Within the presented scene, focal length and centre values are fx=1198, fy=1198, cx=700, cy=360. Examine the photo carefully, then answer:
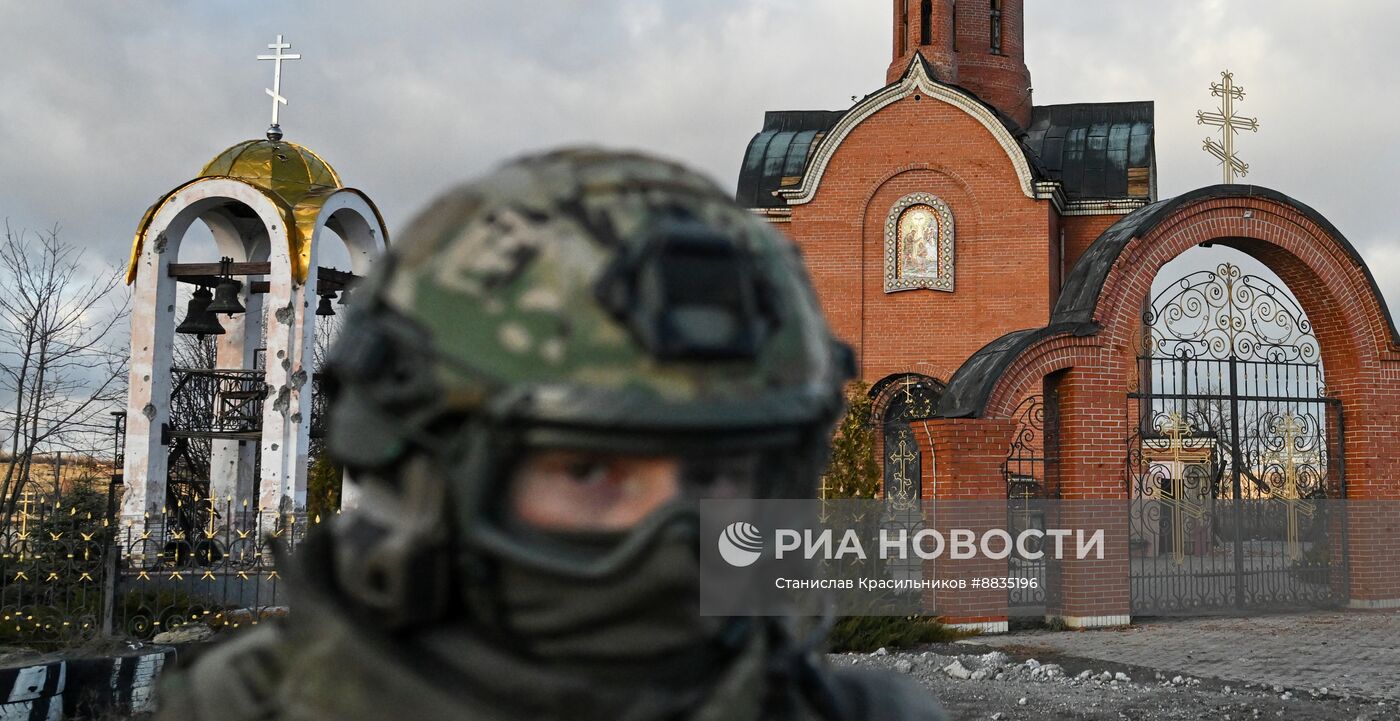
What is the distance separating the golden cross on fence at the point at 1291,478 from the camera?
1402 centimetres

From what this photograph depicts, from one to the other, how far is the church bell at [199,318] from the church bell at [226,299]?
0.33ft

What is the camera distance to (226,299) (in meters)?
13.0

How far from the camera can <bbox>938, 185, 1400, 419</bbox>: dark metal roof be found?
11766 mm

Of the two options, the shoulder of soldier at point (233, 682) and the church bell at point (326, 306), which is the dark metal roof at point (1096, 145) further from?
the shoulder of soldier at point (233, 682)

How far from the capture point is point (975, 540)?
11.8m

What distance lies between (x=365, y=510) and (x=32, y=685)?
646 cm

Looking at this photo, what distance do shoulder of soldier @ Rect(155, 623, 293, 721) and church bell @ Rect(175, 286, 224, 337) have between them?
12.6 m

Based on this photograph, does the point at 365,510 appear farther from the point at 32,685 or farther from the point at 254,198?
the point at 254,198

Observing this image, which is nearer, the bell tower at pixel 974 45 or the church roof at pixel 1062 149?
the church roof at pixel 1062 149

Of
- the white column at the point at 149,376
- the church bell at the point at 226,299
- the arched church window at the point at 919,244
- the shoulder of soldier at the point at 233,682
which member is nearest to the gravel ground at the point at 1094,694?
the shoulder of soldier at the point at 233,682

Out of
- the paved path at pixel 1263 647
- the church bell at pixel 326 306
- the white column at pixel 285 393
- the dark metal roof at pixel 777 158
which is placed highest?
the dark metal roof at pixel 777 158

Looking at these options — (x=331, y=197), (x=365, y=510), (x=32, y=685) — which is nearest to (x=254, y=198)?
(x=331, y=197)

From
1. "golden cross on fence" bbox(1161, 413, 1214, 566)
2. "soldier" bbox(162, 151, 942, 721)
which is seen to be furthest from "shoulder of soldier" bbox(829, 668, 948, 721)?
"golden cross on fence" bbox(1161, 413, 1214, 566)

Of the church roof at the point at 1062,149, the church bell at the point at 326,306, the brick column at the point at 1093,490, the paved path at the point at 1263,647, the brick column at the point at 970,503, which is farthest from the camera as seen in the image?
the church roof at the point at 1062,149
